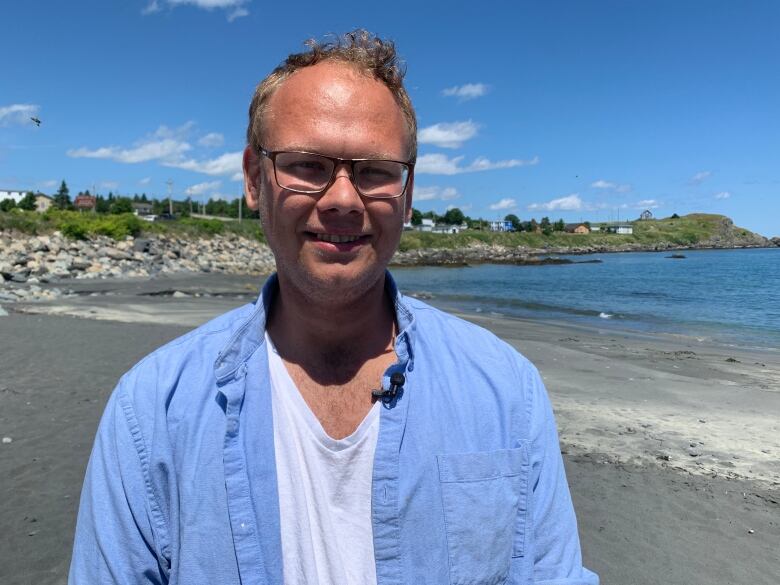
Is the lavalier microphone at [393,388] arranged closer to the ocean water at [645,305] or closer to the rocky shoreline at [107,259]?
the ocean water at [645,305]

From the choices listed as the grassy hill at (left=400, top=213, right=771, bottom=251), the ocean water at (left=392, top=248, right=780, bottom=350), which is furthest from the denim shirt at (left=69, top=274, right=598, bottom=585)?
the grassy hill at (left=400, top=213, right=771, bottom=251)

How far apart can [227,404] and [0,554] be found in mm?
3764

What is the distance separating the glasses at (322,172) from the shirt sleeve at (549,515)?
726mm

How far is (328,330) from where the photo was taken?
1.75 metres

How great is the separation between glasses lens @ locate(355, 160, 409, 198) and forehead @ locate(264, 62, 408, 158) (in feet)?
0.09

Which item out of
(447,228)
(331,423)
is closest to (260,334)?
(331,423)

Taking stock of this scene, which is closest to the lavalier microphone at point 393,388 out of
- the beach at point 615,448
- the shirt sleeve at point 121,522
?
the shirt sleeve at point 121,522

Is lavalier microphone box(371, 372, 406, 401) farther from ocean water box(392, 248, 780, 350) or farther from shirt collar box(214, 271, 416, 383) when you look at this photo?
ocean water box(392, 248, 780, 350)

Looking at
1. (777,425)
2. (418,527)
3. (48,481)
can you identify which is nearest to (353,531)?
(418,527)

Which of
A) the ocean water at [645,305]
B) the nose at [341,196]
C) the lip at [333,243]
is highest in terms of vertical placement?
the nose at [341,196]

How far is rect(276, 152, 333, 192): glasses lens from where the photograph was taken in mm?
1642

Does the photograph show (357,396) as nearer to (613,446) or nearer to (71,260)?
(613,446)

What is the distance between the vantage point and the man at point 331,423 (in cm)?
146

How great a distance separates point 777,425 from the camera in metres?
7.19
